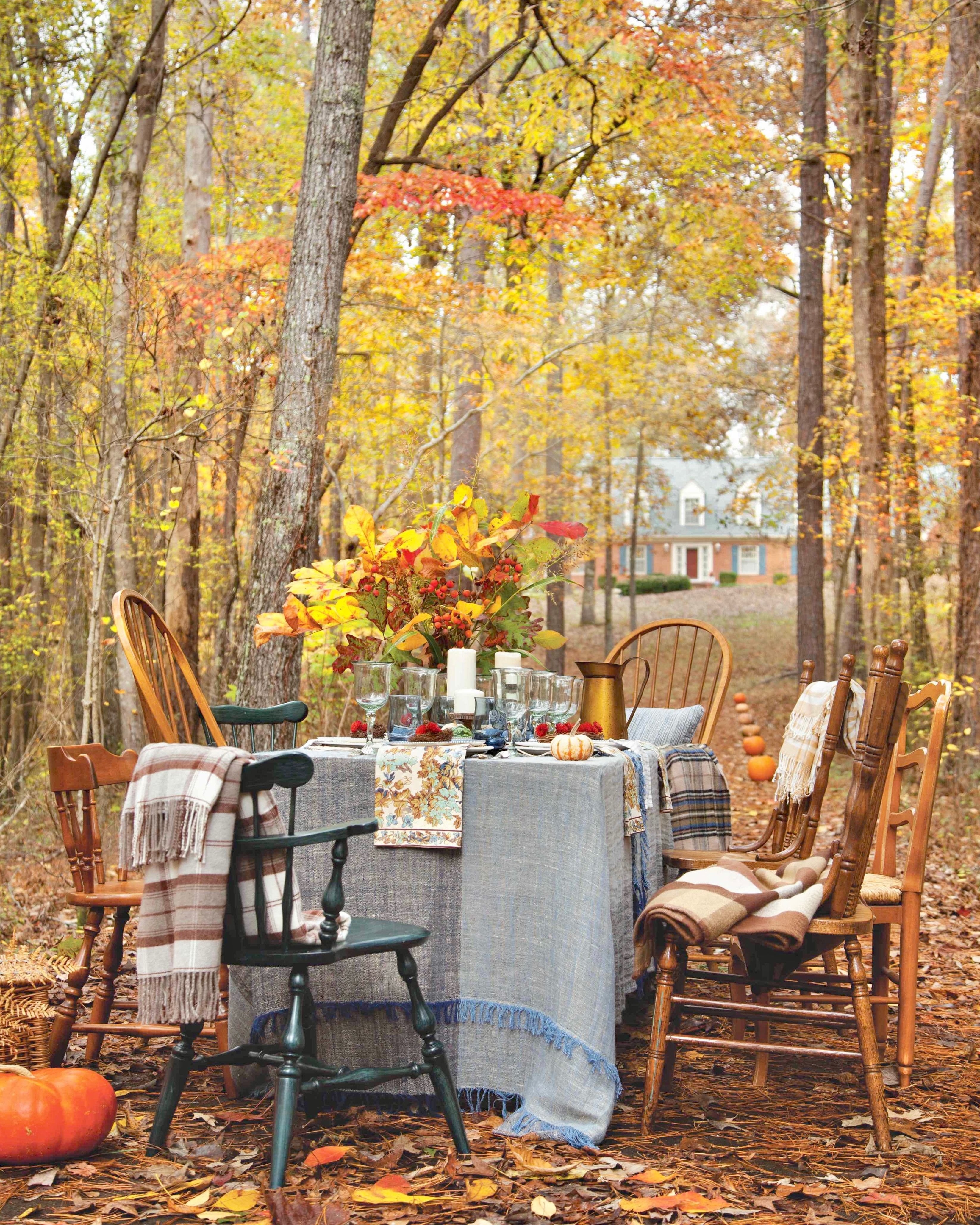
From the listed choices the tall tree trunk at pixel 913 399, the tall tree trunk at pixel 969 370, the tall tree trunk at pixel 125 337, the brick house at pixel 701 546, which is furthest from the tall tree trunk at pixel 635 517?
the brick house at pixel 701 546

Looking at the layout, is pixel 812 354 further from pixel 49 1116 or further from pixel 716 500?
pixel 716 500

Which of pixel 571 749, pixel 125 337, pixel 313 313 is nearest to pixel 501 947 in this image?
pixel 571 749

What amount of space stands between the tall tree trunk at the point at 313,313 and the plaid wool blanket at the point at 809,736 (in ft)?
9.52

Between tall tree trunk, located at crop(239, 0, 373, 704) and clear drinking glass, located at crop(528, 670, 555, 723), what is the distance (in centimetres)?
278

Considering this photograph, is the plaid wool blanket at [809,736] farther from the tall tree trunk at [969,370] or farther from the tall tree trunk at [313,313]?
the tall tree trunk at [969,370]

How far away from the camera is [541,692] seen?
3.44 m

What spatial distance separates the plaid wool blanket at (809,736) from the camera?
3.62 m

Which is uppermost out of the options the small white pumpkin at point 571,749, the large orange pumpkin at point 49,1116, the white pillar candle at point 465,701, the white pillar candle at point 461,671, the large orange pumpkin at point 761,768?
the white pillar candle at point 461,671

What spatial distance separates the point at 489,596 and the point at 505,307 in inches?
310

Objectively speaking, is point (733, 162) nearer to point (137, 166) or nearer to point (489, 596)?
point (137, 166)

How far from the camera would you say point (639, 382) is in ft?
48.9

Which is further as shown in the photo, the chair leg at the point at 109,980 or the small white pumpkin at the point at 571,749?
the chair leg at the point at 109,980

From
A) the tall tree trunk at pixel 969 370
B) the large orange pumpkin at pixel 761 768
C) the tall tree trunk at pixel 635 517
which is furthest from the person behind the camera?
the tall tree trunk at pixel 635 517

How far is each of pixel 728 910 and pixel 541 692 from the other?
84 cm
